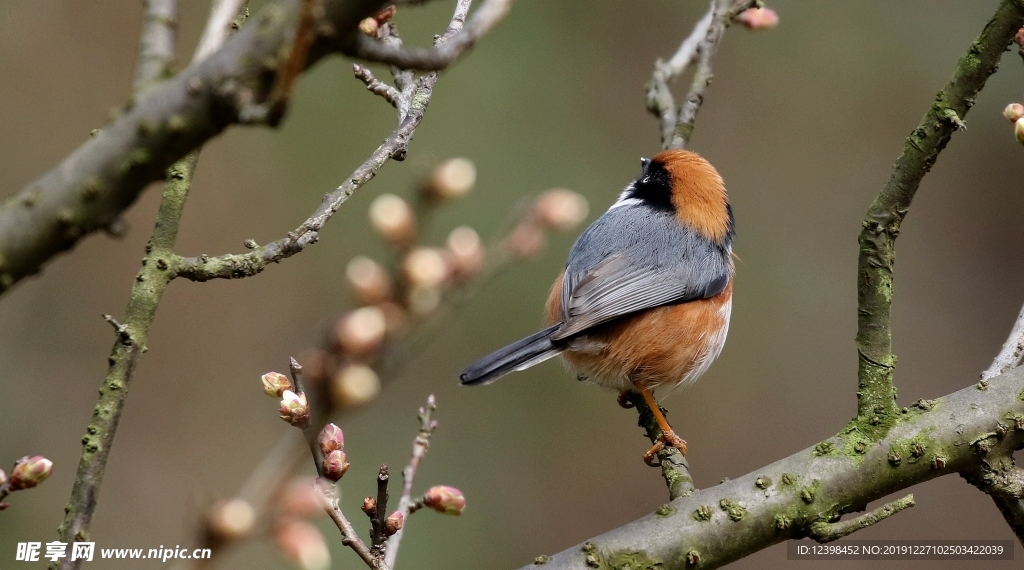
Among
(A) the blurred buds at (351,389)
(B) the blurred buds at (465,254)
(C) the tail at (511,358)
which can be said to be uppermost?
(C) the tail at (511,358)

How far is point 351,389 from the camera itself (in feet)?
2.59

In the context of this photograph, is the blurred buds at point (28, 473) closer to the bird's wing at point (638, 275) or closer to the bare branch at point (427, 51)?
the bare branch at point (427, 51)

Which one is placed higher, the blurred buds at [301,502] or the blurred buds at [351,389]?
the blurred buds at [301,502]

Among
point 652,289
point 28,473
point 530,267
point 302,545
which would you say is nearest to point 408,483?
point 28,473

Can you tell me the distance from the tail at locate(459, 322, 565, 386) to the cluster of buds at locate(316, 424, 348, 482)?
48.3 inches

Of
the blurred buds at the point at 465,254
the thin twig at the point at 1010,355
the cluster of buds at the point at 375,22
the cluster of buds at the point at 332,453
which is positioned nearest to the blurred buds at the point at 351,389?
the blurred buds at the point at 465,254

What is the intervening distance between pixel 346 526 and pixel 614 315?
208cm

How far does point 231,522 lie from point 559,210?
0.58m

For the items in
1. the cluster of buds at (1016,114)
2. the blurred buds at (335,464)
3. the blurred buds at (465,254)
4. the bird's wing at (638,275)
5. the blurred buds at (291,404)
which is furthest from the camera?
the bird's wing at (638,275)

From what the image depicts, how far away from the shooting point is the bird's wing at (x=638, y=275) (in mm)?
3759

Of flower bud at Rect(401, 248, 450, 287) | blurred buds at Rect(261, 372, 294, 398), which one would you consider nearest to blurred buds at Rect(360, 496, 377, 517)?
blurred buds at Rect(261, 372, 294, 398)

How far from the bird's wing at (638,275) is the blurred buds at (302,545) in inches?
98.4

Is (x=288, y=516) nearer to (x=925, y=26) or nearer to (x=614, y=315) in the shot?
(x=614, y=315)

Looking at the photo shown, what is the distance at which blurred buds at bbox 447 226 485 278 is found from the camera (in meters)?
1.03
